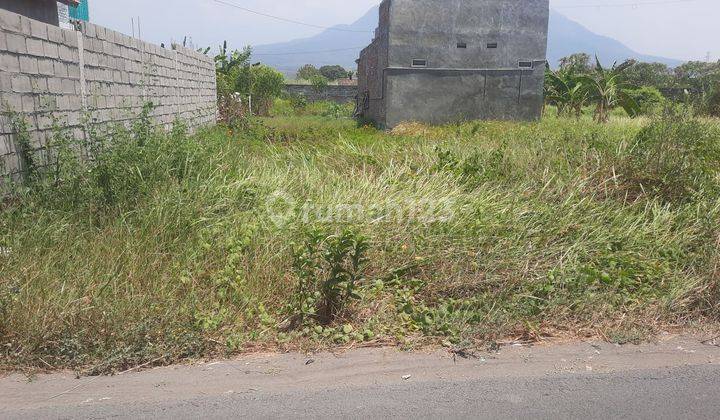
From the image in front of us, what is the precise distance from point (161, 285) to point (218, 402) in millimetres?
1198

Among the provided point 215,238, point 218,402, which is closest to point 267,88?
point 215,238

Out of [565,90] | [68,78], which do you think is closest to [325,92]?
[565,90]

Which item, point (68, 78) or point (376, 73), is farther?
point (376, 73)

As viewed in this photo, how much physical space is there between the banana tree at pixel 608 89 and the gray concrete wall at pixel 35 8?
1457 cm

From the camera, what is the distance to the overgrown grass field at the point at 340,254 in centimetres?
Result: 327

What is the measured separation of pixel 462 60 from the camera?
1441 centimetres

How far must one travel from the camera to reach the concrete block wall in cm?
459

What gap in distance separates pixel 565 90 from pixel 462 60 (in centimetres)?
581

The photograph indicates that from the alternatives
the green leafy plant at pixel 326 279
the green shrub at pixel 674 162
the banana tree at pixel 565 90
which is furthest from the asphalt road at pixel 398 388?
the banana tree at pixel 565 90

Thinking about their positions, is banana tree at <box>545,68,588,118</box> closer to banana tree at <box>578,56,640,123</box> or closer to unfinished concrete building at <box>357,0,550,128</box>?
banana tree at <box>578,56,640,123</box>

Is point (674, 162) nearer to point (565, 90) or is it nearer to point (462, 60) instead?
point (462, 60)

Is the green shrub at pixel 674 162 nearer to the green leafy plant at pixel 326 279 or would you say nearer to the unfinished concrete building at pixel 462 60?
the green leafy plant at pixel 326 279

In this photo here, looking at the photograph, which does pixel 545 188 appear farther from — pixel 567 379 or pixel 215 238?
pixel 215 238

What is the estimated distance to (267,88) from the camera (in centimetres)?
2375
